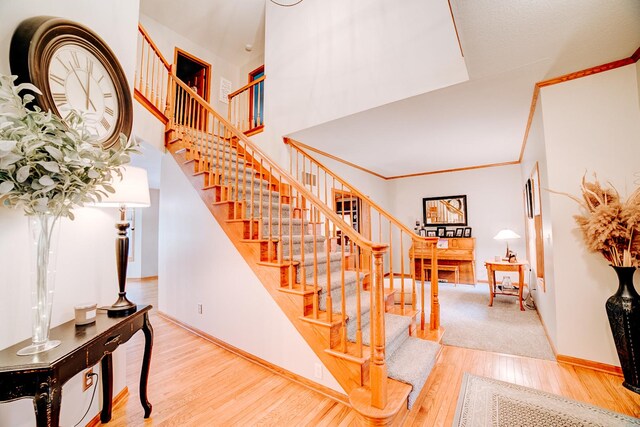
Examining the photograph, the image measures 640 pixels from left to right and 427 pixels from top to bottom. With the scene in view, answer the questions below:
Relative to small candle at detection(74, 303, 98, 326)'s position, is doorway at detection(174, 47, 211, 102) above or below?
above

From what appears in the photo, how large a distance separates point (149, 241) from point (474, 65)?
8.13 metres

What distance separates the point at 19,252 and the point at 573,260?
3.95 meters

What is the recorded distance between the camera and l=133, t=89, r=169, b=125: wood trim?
3096mm

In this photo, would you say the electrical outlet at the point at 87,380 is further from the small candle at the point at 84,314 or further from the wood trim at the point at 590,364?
the wood trim at the point at 590,364

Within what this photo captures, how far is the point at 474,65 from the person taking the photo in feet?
7.74

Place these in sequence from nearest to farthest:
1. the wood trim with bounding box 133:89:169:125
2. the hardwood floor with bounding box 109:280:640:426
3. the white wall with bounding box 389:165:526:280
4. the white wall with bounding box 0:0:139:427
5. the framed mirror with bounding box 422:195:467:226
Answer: the white wall with bounding box 0:0:139:427
the hardwood floor with bounding box 109:280:640:426
the wood trim with bounding box 133:89:169:125
the white wall with bounding box 389:165:526:280
the framed mirror with bounding box 422:195:467:226

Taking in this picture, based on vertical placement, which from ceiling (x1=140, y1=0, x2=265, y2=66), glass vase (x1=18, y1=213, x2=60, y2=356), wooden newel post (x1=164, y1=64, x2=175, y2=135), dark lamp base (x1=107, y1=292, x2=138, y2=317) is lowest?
dark lamp base (x1=107, y1=292, x2=138, y2=317)

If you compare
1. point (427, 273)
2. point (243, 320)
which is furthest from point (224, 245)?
point (427, 273)

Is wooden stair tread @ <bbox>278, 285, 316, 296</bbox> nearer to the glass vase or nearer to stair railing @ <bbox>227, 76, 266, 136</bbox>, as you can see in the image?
the glass vase

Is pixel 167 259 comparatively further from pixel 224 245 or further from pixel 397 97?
pixel 397 97

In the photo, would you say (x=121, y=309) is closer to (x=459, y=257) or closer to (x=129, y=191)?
(x=129, y=191)

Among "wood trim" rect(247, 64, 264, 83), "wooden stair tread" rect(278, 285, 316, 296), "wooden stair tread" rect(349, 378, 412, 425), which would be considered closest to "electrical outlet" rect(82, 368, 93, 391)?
"wooden stair tread" rect(278, 285, 316, 296)

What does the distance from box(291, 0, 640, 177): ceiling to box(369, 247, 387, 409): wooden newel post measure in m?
1.79

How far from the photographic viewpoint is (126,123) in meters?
1.98
